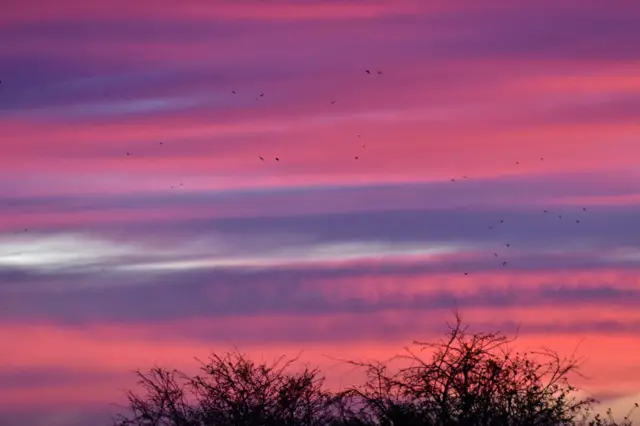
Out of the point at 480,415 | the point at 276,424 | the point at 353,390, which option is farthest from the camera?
the point at 276,424

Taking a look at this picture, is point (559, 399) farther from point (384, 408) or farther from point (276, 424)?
point (276, 424)

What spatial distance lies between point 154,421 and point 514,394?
11586 mm

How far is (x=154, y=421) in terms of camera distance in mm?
41281

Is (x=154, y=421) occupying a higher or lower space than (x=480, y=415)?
higher

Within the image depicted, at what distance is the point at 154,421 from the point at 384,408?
8784 mm

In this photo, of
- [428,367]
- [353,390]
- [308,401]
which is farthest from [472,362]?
[308,401]

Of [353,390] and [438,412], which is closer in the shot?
[438,412]

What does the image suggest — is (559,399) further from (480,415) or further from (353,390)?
(353,390)

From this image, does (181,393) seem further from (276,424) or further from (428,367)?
(428,367)

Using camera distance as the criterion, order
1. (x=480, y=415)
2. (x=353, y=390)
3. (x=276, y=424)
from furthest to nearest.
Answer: (x=276, y=424), (x=353, y=390), (x=480, y=415)

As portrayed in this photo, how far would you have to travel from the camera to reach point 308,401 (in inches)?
1624

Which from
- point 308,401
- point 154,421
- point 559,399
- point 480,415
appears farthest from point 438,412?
point 154,421

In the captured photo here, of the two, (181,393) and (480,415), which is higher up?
(181,393)

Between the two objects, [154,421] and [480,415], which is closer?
[480,415]
